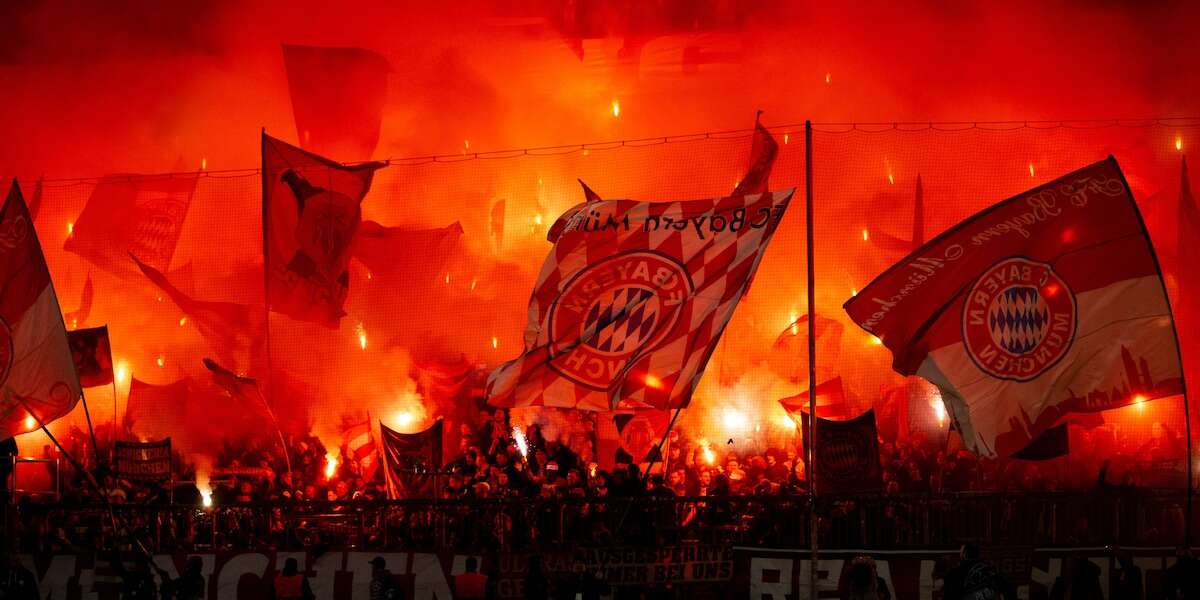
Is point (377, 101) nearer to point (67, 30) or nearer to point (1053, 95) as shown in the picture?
point (67, 30)

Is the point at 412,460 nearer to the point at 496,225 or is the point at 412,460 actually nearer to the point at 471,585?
the point at 471,585

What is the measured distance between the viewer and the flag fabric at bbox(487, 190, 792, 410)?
34.3 feet

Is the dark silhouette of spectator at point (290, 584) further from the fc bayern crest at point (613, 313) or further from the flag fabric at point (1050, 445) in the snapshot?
the flag fabric at point (1050, 445)

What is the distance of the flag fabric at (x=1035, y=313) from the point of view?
9.71m

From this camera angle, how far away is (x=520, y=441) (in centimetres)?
1612

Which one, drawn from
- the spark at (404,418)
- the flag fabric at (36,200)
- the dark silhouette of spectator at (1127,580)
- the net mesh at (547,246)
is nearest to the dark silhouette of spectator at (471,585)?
the dark silhouette of spectator at (1127,580)

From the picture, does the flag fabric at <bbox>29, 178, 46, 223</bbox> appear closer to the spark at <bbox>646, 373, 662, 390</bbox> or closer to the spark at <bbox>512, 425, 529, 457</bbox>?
the spark at <bbox>512, 425, 529, 457</bbox>

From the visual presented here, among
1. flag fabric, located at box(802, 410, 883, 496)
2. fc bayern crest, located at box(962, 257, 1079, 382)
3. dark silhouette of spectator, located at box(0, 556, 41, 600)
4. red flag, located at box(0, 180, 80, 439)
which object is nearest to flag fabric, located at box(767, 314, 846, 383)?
flag fabric, located at box(802, 410, 883, 496)

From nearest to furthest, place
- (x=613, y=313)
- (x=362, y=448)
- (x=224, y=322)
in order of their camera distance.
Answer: (x=613, y=313) < (x=362, y=448) < (x=224, y=322)

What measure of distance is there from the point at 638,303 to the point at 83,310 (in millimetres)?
11623

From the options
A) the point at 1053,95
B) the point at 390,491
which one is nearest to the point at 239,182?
the point at 390,491

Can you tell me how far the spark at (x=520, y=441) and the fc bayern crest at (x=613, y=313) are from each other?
5008 mm

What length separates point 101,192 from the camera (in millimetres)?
18797

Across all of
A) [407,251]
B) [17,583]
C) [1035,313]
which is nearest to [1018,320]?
[1035,313]
